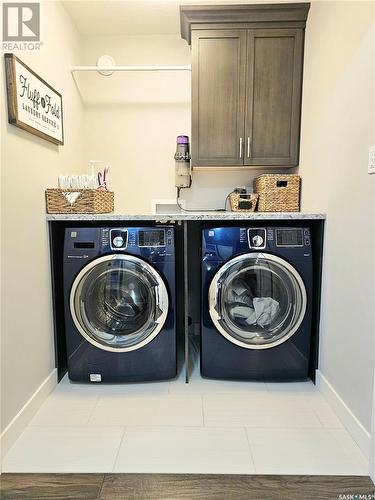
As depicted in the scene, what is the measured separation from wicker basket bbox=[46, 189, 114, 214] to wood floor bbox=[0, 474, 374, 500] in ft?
4.18

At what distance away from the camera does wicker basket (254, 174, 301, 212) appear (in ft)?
6.82

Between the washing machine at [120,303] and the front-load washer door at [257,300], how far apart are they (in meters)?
0.29

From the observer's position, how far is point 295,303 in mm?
1746

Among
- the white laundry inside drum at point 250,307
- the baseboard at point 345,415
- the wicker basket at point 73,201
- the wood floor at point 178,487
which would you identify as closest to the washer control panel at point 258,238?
the white laundry inside drum at point 250,307

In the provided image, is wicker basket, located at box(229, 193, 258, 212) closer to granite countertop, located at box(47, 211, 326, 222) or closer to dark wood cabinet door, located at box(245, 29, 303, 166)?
dark wood cabinet door, located at box(245, 29, 303, 166)

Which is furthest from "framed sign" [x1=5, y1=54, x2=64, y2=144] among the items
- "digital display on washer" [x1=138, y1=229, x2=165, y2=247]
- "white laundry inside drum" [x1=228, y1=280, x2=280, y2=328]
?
"white laundry inside drum" [x1=228, y1=280, x2=280, y2=328]

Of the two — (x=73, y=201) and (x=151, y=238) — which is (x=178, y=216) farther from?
(x=73, y=201)

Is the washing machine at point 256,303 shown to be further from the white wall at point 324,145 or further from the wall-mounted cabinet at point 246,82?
the wall-mounted cabinet at point 246,82

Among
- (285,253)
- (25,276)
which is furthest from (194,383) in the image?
(25,276)

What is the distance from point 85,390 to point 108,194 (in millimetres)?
1214

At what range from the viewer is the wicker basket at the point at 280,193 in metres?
2.08

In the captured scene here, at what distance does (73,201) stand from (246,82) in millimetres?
1466

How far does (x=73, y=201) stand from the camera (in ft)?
5.68

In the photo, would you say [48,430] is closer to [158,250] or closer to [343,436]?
[158,250]
